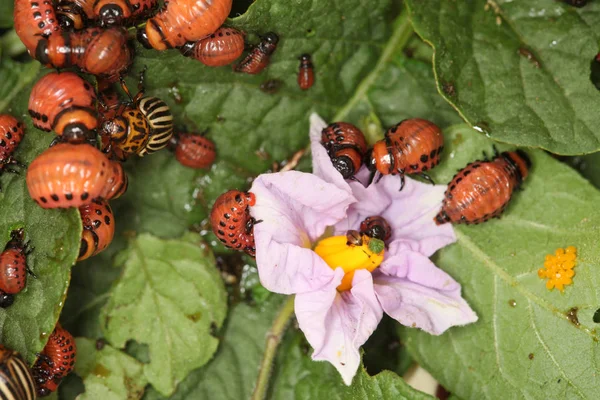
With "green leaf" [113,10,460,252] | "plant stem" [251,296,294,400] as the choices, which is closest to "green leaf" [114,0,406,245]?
"green leaf" [113,10,460,252]

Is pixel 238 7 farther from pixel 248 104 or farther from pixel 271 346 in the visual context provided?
pixel 271 346

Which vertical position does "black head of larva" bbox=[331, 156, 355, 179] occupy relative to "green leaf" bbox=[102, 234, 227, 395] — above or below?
above

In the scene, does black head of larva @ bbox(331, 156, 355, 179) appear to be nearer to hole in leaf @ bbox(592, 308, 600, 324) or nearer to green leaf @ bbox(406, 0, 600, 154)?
green leaf @ bbox(406, 0, 600, 154)

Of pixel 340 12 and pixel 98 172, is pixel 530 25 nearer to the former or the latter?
pixel 340 12

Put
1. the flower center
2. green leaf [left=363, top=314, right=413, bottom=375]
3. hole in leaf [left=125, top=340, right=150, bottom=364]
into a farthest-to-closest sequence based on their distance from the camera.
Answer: green leaf [left=363, top=314, right=413, bottom=375]
hole in leaf [left=125, top=340, right=150, bottom=364]
the flower center

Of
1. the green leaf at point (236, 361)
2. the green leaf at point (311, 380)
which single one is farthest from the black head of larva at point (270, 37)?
the green leaf at point (311, 380)

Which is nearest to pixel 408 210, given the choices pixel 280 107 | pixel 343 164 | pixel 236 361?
pixel 343 164

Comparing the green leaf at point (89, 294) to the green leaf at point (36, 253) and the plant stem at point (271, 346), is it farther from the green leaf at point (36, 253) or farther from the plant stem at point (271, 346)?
the plant stem at point (271, 346)

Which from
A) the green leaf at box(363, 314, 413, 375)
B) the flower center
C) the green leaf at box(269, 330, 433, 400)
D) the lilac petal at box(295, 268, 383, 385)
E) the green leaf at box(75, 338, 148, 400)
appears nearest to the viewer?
the lilac petal at box(295, 268, 383, 385)
